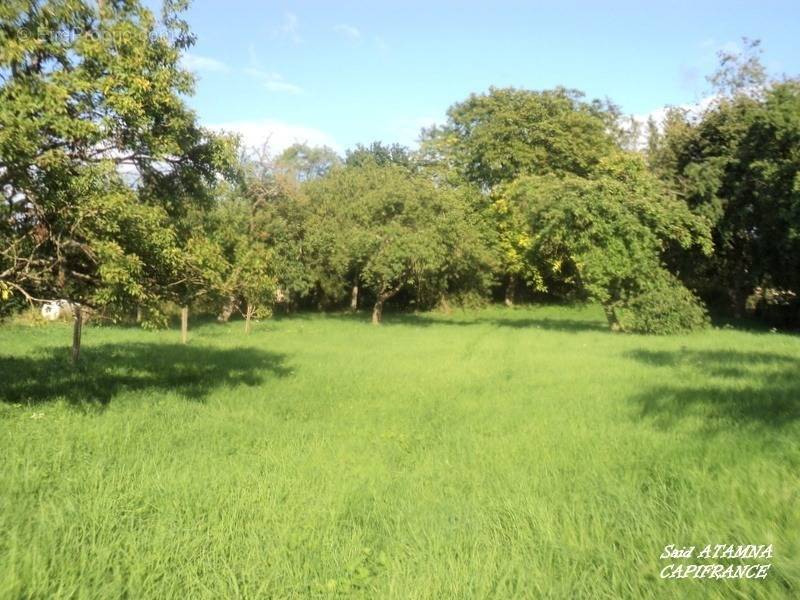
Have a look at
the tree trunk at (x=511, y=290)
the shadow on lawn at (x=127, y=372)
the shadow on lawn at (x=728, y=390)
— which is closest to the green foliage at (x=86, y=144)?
the shadow on lawn at (x=127, y=372)

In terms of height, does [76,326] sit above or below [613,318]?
above

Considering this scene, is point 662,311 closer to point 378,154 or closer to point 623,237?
point 623,237

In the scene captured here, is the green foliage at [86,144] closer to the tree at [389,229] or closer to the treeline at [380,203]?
the treeline at [380,203]

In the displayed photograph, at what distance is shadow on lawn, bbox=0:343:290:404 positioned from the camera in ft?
33.7

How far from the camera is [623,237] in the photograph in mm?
23750

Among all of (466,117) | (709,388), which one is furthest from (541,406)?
(466,117)

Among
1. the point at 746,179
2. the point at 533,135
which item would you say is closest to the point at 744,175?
the point at 746,179

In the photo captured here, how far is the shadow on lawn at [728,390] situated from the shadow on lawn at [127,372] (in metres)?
7.53

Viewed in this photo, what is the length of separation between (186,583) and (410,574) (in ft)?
4.77

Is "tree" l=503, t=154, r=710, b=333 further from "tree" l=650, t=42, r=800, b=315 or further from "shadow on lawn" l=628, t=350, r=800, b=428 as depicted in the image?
"shadow on lawn" l=628, t=350, r=800, b=428

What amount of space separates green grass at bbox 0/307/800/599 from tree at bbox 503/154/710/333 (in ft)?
35.9

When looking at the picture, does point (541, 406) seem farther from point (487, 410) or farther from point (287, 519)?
point (287, 519)

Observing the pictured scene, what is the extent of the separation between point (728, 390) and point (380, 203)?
19.5m

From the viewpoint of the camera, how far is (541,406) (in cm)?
986
